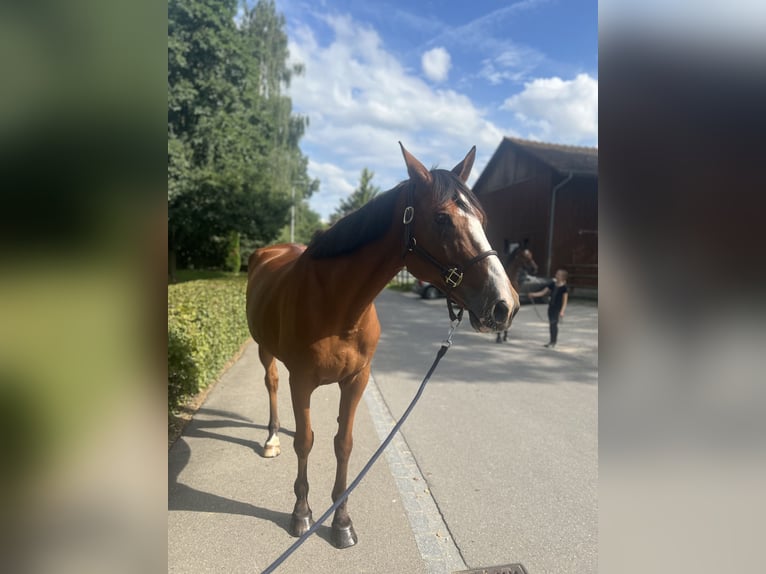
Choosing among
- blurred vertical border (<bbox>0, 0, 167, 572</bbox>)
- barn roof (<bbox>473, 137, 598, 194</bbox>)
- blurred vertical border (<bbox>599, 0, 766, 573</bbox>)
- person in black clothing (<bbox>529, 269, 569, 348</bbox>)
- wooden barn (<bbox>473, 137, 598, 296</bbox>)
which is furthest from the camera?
barn roof (<bbox>473, 137, 598, 194</bbox>)

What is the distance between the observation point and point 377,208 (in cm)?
209

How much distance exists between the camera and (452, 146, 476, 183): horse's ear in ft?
6.85

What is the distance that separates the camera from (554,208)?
19031 millimetres

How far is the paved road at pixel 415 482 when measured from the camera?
233 centimetres

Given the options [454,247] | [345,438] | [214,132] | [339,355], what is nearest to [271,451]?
[345,438]

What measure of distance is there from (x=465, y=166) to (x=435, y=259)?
60 cm

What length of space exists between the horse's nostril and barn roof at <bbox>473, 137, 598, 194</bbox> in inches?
729

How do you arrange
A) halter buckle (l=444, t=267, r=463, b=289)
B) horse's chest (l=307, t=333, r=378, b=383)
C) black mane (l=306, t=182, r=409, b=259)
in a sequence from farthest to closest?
horse's chest (l=307, t=333, r=378, b=383)
black mane (l=306, t=182, r=409, b=259)
halter buckle (l=444, t=267, r=463, b=289)

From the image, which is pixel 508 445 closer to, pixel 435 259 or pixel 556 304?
pixel 435 259

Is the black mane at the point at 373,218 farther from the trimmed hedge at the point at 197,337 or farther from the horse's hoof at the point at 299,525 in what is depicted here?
the trimmed hedge at the point at 197,337

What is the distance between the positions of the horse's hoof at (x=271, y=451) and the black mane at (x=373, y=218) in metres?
2.08

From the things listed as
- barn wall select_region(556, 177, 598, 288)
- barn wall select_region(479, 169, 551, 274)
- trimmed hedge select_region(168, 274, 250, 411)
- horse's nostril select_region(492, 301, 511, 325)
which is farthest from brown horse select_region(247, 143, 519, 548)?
barn wall select_region(556, 177, 598, 288)

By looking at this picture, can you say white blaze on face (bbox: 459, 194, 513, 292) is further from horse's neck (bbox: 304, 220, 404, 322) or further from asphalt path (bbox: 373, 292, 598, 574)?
asphalt path (bbox: 373, 292, 598, 574)

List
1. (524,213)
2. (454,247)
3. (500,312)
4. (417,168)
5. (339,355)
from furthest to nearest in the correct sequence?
(524,213), (339,355), (417,168), (454,247), (500,312)
